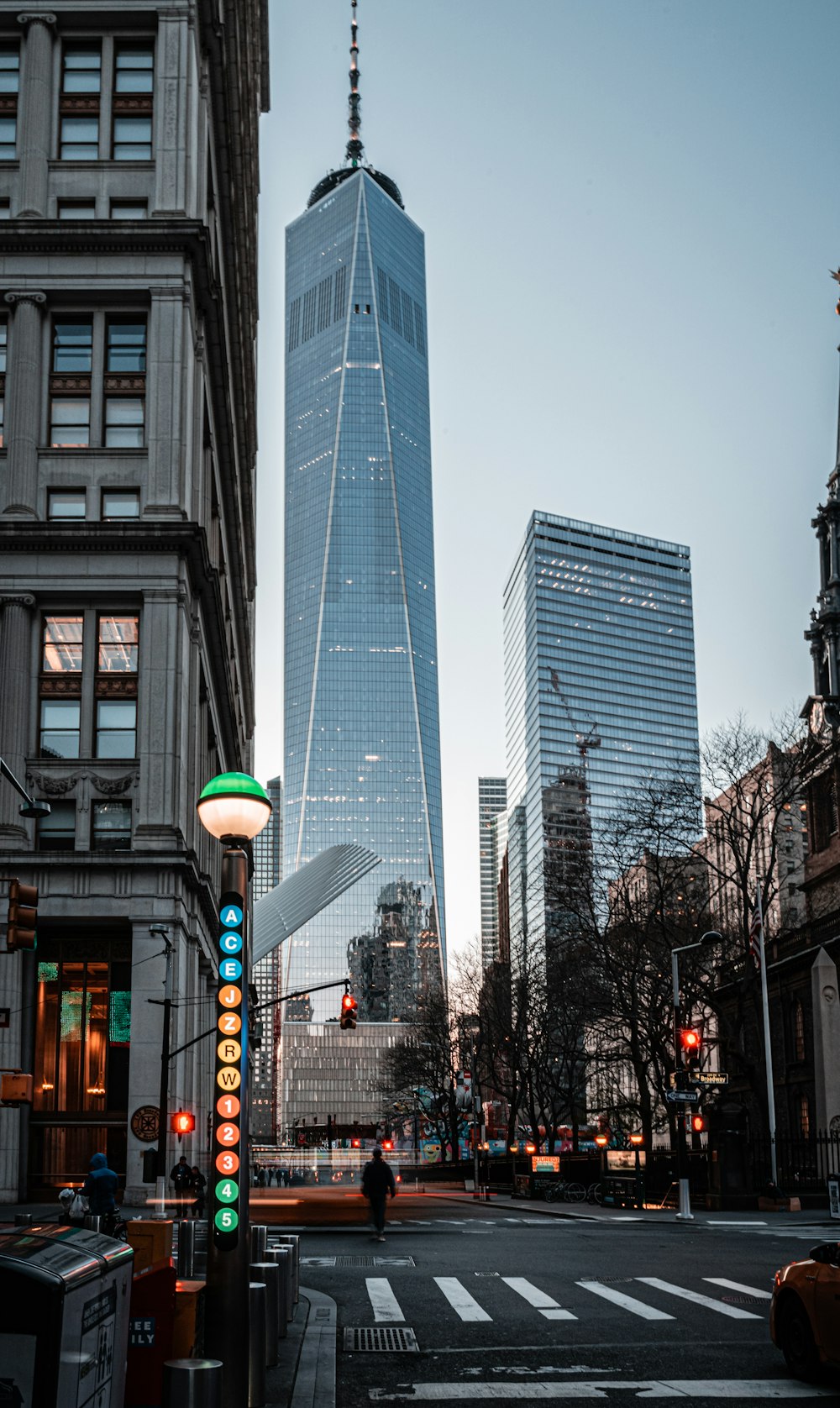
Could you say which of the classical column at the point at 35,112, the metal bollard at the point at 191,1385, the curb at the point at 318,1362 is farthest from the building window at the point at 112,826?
the metal bollard at the point at 191,1385

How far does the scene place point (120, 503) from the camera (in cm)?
4825

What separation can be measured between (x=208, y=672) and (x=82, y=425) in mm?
13535

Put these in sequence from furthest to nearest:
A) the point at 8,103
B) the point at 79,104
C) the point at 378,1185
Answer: the point at 79,104 < the point at 8,103 < the point at 378,1185

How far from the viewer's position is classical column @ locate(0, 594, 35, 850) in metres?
44.9

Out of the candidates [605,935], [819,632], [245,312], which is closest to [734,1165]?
[605,935]

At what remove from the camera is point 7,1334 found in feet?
23.2

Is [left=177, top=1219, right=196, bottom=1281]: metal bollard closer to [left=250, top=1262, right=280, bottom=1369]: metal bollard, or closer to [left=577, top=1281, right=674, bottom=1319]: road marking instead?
[left=250, top=1262, right=280, bottom=1369]: metal bollard

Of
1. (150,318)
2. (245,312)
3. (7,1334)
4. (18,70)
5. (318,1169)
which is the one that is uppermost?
(245,312)

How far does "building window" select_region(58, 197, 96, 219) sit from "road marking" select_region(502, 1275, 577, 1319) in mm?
38561

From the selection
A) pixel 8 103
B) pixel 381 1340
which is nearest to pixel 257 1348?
pixel 381 1340

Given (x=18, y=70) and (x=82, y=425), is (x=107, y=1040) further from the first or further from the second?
(x=18, y=70)

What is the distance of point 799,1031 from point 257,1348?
5881 cm

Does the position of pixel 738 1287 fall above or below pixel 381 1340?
below

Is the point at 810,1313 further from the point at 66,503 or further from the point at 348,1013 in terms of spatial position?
the point at 66,503
